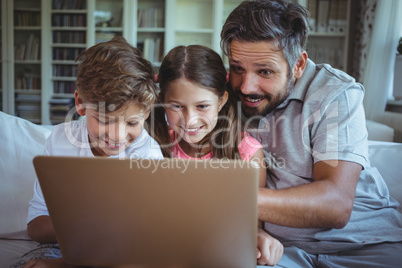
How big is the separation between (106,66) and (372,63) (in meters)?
2.81

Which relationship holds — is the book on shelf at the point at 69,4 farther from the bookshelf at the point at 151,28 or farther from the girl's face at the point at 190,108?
the girl's face at the point at 190,108

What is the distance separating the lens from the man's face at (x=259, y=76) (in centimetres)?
120

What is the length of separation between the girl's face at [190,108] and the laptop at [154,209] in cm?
51

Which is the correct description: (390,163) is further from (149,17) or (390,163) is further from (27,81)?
(27,81)

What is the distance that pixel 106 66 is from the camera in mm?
1063

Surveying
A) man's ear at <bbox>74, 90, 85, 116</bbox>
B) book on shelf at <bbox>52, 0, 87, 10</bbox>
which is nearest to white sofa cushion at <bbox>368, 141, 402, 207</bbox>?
man's ear at <bbox>74, 90, 85, 116</bbox>

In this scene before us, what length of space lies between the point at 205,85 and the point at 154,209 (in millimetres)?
585

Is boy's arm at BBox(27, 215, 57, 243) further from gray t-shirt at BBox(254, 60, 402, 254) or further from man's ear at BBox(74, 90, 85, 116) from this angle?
gray t-shirt at BBox(254, 60, 402, 254)

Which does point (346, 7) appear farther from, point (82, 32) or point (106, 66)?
point (106, 66)

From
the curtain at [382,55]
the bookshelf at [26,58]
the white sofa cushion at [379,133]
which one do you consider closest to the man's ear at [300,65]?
the white sofa cushion at [379,133]

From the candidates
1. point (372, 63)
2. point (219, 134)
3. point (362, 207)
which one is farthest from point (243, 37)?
point (372, 63)

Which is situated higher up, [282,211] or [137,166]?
[137,166]

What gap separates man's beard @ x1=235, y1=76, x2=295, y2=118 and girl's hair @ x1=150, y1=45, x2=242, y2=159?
41mm

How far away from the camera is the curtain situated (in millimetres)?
3029
